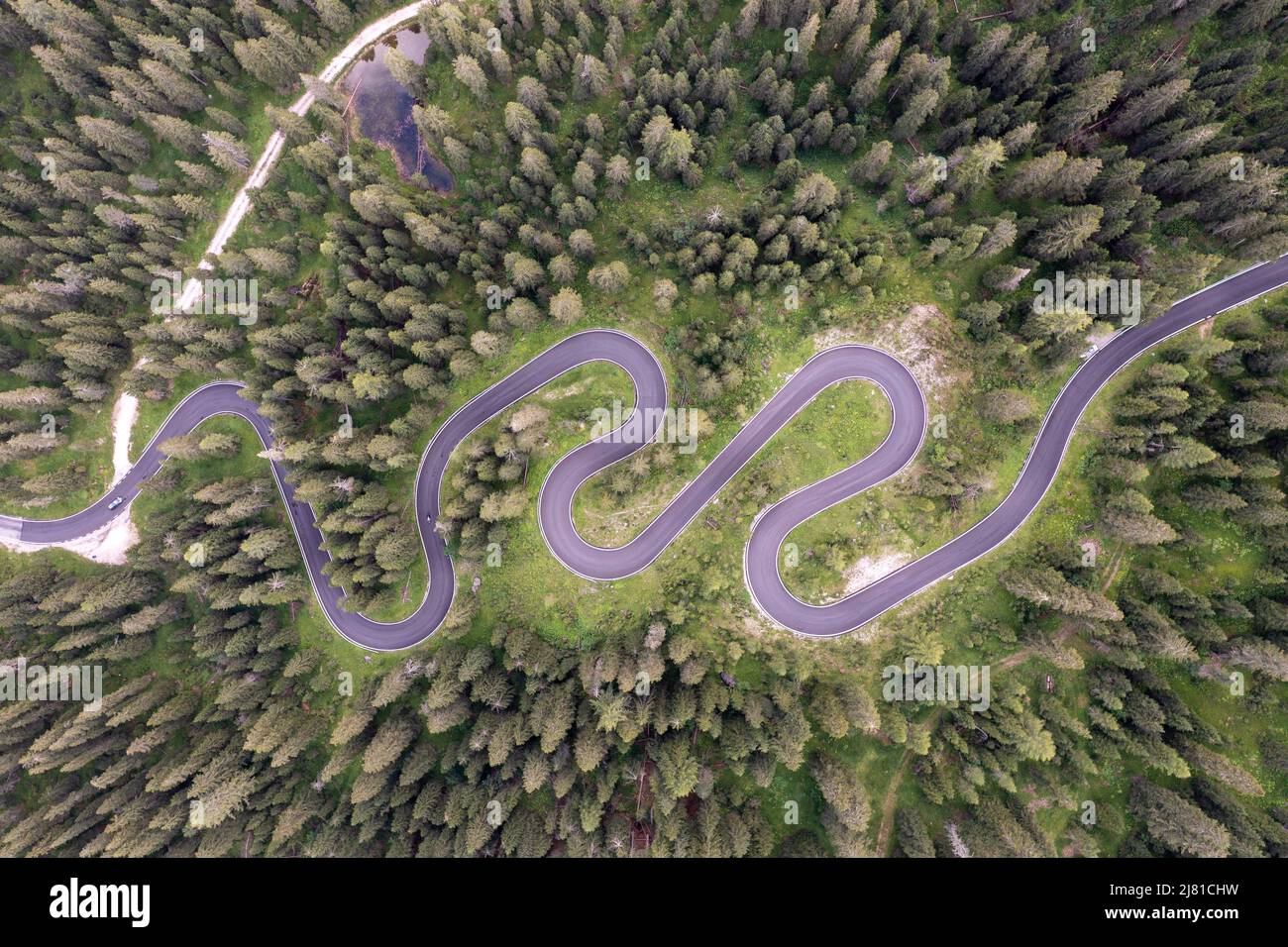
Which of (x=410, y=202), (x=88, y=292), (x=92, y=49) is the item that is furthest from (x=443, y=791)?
(x=92, y=49)

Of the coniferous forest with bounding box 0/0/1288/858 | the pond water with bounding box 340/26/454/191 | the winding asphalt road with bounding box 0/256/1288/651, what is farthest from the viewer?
the pond water with bounding box 340/26/454/191

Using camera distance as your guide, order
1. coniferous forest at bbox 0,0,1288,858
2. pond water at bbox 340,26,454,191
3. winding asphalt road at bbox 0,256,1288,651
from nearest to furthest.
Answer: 1. coniferous forest at bbox 0,0,1288,858
2. winding asphalt road at bbox 0,256,1288,651
3. pond water at bbox 340,26,454,191

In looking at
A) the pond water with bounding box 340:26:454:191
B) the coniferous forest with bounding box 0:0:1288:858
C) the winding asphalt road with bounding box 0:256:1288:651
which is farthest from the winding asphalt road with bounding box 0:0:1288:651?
the pond water with bounding box 340:26:454:191

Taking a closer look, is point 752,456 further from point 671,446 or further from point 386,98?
point 386,98

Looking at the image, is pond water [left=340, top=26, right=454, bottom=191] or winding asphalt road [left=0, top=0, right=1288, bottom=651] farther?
pond water [left=340, top=26, right=454, bottom=191]

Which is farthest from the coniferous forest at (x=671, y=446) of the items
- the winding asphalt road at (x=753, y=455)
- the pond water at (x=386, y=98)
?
the pond water at (x=386, y=98)

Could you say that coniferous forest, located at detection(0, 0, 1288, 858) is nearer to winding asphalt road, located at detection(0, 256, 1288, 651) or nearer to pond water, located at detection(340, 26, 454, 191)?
winding asphalt road, located at detection(0, 256, 1288, 651)
